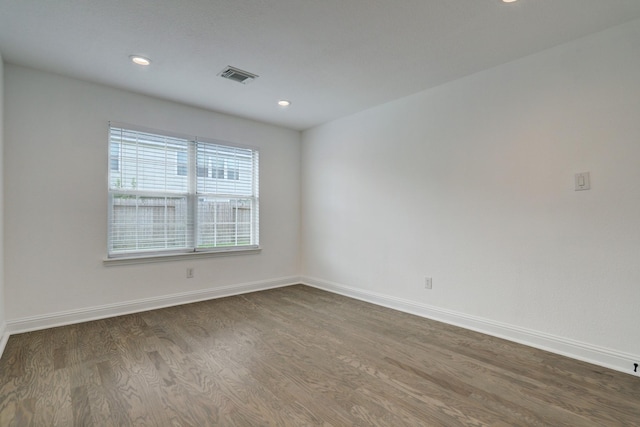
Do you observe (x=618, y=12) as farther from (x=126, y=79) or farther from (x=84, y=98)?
(x=84, y=98)

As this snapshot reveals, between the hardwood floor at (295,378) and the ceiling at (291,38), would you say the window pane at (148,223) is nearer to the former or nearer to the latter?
the hardwood floor at (295,378)

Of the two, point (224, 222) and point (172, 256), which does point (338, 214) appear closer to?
point (224, 222)

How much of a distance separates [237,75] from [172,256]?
2.23 meters

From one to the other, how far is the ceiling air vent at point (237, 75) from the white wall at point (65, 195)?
3.64 feet

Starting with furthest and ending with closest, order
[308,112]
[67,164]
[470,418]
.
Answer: [308,112], [67,164], [470,418]

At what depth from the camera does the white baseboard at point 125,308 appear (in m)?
2.97

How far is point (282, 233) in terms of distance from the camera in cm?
493

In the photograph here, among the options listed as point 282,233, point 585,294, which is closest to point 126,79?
point 282,233

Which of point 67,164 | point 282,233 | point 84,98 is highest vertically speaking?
point 84,98

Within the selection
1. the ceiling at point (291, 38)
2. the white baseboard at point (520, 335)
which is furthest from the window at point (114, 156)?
the white baseboard at point (520, 335)

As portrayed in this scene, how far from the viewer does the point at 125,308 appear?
349cm

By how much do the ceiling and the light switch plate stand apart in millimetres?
1070

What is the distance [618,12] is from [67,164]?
475 cm

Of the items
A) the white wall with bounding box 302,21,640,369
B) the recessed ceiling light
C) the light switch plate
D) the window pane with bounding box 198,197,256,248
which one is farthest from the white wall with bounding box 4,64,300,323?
the light switch plate
